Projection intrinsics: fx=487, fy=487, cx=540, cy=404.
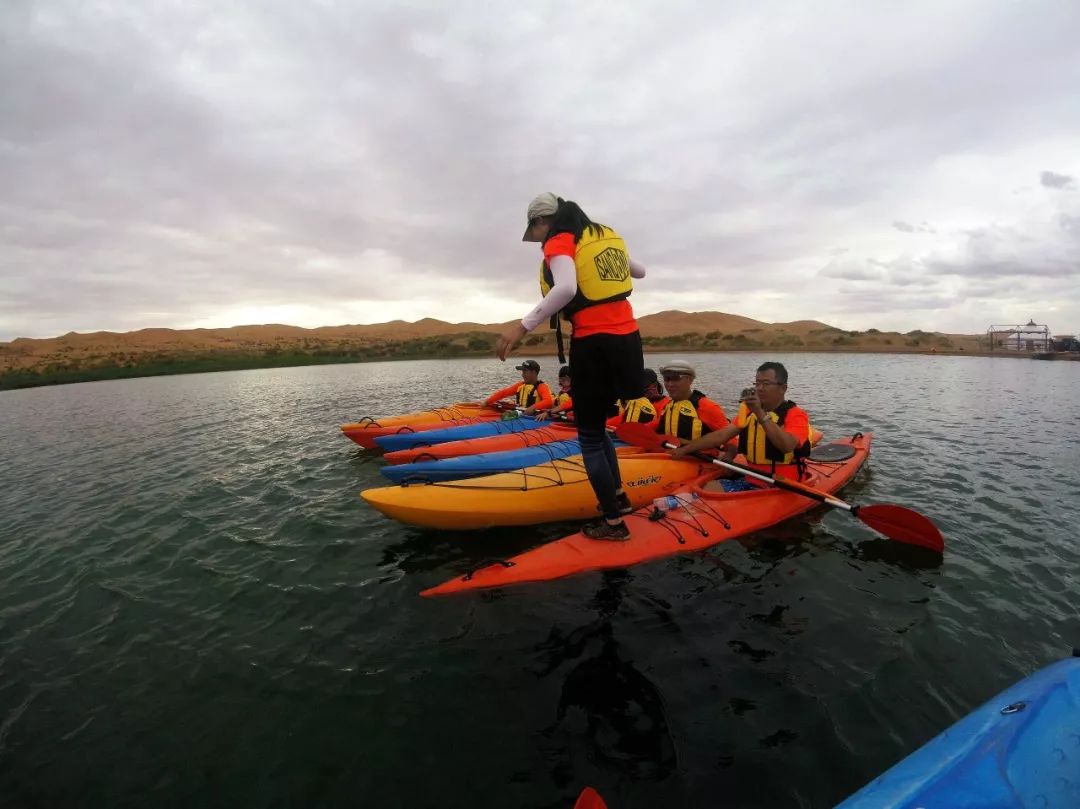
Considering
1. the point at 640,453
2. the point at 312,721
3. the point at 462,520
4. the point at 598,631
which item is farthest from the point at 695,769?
the point at 640,453

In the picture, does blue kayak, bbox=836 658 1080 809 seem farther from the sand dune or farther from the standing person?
the sand dune

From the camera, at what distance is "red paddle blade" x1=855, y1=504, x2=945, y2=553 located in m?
6.27

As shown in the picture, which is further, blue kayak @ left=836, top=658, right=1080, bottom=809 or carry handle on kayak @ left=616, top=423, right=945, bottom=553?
carry handle on kayak @ left=616, top=423, right=945, bottom=553

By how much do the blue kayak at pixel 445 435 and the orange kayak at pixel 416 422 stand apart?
0.52m

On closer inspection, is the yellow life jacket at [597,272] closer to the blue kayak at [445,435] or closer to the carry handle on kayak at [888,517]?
the carry handle on kayak at [888,517]

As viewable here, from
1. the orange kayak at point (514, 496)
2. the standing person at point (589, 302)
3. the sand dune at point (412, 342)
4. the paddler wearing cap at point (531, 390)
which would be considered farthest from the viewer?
the sand dune at point (412, 342)

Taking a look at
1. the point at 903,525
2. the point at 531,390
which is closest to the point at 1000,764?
the point at 903,525

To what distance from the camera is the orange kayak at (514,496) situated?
22.8 feet

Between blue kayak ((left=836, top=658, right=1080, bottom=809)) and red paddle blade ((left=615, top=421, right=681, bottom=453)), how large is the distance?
20.3ft

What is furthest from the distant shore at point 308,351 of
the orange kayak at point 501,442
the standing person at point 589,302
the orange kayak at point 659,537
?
the standing person at point 589,302

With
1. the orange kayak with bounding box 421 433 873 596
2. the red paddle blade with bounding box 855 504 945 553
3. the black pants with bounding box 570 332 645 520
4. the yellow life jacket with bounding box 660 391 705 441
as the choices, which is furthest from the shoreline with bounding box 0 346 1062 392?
the black pants with bounding box 570 332 645 520

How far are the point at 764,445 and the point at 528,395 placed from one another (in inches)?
302

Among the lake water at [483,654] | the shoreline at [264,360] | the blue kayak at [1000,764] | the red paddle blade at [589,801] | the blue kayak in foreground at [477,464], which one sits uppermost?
the shoreline at [264,360]

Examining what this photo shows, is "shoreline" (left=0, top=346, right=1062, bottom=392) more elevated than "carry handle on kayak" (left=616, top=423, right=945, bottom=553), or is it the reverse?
"shoreline" (left=0, top=346, right=1062, bottom=392)
